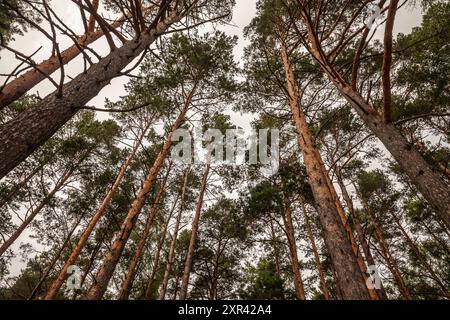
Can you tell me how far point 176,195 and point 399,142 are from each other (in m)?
12.0

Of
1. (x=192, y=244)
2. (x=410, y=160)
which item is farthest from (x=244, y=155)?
(x=410, y=160)

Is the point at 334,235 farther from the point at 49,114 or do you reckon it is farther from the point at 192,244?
the point at 192,244

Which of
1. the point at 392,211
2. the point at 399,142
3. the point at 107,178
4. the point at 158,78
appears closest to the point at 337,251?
the point at 399,142

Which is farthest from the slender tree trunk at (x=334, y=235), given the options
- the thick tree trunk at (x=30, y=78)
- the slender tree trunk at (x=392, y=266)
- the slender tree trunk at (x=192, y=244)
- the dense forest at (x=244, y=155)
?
the slender tree trunk at (x=392, y=266)

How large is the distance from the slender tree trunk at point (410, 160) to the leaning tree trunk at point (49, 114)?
257 centimetres

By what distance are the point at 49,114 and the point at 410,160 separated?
3214 mm

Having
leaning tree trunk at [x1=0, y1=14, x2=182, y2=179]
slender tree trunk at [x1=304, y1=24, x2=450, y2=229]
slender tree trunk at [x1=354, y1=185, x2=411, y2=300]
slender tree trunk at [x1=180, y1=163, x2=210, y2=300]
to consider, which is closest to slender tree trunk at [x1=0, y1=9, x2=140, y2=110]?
leaning tree trunk at [x1=0, y1=14, x2=182, y2=179]

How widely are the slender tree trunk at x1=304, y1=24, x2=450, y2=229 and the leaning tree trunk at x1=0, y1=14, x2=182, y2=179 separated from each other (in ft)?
8.44

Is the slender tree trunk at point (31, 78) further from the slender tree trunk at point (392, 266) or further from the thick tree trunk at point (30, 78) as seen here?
the slender tree trunk at point (392, 266)

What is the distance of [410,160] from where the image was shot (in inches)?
94.1

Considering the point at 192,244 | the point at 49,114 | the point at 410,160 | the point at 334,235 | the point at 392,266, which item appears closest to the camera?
the point at 49,114

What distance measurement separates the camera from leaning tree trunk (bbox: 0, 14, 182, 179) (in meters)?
1.66

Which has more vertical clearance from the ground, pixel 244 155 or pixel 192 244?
pixel 244 155

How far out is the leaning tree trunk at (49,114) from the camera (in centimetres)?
166
